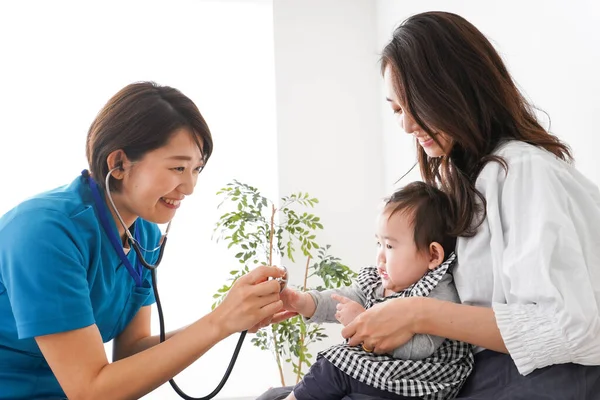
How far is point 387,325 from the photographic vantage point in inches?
49.8

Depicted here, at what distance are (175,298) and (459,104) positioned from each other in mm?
2644

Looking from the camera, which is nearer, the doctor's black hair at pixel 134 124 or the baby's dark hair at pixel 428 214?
the baby's dark hair at pixel 428 214

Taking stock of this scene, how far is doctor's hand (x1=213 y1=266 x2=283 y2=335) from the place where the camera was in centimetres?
139

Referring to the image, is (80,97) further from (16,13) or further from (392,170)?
(392,170)

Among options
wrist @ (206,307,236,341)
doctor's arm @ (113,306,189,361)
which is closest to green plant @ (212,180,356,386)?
doctor's arm @ (113,306,189,361)

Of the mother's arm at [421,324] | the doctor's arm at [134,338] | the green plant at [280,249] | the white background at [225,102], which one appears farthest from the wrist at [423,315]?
the white background at [225,102]

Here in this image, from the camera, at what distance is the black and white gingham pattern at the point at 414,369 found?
1.23 metres

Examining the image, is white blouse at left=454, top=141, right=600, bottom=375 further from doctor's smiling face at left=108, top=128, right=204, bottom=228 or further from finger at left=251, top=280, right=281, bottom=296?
doctor's smiling face at left=108, top=128, right=204, bottom=228

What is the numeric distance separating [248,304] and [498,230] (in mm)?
577

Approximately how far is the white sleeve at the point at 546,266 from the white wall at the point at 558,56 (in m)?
0.73

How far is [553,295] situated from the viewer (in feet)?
3.59

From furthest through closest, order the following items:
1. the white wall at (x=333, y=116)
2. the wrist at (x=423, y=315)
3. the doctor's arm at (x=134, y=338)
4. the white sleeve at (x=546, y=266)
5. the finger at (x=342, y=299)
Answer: the white wall at (x=333, y=116), the doctor's arm at (x=134, y=338), the finger at (x=342, y=299), the wrist at (x=423, y=315), the white sleeve at (x=546, y=266)

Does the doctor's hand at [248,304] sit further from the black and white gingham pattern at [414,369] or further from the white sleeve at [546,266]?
the white sleeve at [546,266]

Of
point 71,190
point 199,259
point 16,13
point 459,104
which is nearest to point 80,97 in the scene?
point 16,13
